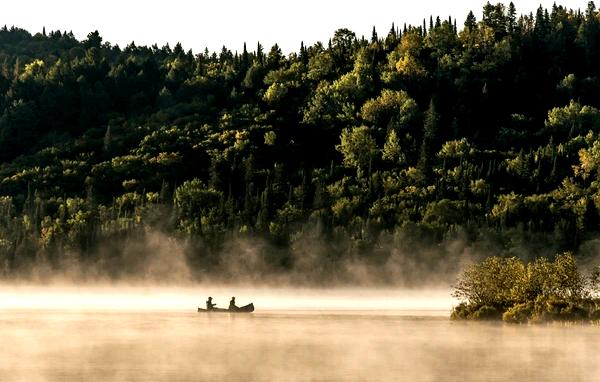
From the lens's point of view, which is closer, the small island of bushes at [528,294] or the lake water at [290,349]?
the lake water at [290,349]

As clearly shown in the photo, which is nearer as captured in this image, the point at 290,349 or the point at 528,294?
the point at 290,349

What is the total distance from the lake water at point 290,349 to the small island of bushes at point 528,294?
335 cm

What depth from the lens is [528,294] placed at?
3947 inches

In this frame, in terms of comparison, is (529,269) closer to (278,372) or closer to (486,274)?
(486,274)

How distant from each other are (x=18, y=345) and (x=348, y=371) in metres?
24.1

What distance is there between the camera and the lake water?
198ft

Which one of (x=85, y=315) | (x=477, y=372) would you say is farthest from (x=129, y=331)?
(x=477, y=372)

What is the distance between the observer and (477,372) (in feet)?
201

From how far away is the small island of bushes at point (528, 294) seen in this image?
315ft

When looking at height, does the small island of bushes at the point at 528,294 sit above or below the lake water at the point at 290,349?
above

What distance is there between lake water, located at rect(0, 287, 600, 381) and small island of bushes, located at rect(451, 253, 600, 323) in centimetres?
335

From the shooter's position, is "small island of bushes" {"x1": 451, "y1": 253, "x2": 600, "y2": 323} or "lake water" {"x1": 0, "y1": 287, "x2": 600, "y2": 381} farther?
"small island of bushes" {"x1": 451, "y1": 253, "x2": 600, "y2": 323}

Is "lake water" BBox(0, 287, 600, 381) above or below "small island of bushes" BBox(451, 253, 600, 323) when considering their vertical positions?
below

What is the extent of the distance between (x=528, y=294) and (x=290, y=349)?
32.5 meters
